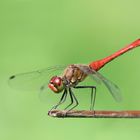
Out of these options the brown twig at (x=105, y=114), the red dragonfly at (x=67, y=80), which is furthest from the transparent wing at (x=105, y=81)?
the brown twig at (x=105, y=114)

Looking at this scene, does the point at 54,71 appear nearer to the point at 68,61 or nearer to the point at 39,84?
the point at 39,84

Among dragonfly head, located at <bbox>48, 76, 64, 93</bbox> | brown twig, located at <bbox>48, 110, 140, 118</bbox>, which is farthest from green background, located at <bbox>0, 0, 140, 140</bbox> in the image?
brown twig, located at <bbox>48, 110, 140, 118</bbox>

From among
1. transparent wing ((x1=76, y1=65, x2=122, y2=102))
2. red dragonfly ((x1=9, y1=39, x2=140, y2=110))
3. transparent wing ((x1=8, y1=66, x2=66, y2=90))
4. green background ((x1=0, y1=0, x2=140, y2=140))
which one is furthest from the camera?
green background ((x1=0, y1=0, x2=140, y2=140))

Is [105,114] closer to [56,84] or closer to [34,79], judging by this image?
[56,84]

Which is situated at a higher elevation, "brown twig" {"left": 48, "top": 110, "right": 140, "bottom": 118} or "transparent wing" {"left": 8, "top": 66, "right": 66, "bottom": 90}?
"transparent wing" {"left": 8, "top": 66, "right": 66, "bottom": 90}

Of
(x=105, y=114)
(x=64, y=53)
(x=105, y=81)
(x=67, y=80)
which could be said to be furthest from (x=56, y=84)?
(x=64, y=53)

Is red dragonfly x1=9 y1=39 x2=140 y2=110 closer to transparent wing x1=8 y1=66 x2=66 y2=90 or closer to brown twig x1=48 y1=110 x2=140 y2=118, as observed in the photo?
transparent wing x1=8 y1=66 x2=66 y2=90

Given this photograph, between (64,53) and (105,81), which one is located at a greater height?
(64,53)
